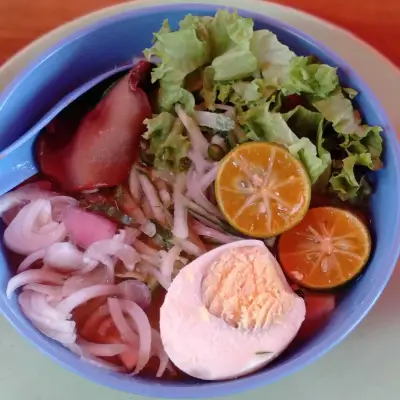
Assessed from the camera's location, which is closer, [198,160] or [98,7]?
[198,160]

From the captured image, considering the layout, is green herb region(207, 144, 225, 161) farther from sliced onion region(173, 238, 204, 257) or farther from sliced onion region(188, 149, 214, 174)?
sliced onion region(173, 238, 204, 257)

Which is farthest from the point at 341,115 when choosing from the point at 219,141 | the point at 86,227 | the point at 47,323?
the point at 47,323

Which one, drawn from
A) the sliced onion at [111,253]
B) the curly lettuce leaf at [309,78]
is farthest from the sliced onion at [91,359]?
the curly lettuce leaf at [309,78]

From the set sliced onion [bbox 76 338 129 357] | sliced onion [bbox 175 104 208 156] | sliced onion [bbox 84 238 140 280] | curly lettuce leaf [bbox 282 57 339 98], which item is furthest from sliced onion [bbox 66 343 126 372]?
curly lettuce leaf [bbox 282 57 339 98]

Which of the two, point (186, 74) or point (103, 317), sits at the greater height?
point (186, 74)

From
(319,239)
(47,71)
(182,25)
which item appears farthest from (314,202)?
(47,71)

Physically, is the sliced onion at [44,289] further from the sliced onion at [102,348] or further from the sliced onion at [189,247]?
the sliced onion at [189,247]

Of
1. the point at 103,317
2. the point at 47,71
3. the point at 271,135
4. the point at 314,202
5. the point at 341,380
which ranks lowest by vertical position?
the point at 341,380

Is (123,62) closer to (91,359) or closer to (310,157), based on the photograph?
(310,157)

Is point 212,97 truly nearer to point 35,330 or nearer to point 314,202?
point 314,202
